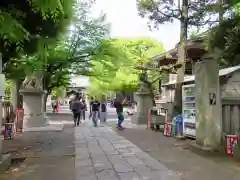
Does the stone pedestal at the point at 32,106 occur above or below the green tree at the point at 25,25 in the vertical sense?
below

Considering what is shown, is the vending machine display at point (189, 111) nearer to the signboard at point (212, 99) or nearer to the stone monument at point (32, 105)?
the signboard at point (212, 99)

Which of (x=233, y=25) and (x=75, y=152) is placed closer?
(x=75, y=152)

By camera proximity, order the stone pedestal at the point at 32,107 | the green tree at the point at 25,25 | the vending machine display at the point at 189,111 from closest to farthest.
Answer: the green tree at the point at 25,25 → the vending machine display at the point at 189,111 → the stone pedestal at the point at 32,107

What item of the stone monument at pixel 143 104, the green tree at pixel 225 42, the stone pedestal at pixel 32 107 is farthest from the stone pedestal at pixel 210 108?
the stone monument at pixel 143 104

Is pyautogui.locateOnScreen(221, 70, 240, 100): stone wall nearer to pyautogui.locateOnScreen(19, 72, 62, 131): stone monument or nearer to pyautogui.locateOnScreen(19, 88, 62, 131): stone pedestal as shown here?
pyautogui.locateOnScreen(19, 88, 62, 131): stone pedestal

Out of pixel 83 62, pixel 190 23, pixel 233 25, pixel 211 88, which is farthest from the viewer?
pixel 83 62

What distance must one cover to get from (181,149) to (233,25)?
5162 mm

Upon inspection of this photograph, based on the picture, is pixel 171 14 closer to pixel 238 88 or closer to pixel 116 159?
pixel 238 88

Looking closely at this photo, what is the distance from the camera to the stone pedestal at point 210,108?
8961 mm

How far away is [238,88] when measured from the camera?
979 cm

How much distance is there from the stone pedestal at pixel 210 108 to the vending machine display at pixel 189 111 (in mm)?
1634

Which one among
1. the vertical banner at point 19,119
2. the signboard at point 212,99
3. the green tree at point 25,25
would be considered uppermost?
the green tree at point 25,25

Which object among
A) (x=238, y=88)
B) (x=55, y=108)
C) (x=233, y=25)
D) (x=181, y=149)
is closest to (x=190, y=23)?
(x=233, y=25)

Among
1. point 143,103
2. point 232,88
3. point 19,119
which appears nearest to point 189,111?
point 232,88
